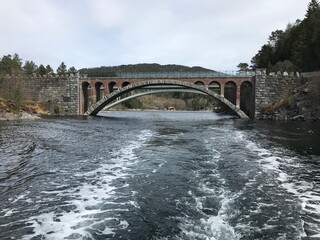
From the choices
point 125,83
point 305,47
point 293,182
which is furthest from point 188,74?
point 293,182

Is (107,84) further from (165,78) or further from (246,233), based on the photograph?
(246,233)

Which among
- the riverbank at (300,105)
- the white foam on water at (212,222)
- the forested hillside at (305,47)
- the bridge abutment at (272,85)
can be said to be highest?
the forested hillside at (305,47)

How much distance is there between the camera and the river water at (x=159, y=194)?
12.1 meters

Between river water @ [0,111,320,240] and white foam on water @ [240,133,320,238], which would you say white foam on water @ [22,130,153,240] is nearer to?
river water @ [0,111,320,240]

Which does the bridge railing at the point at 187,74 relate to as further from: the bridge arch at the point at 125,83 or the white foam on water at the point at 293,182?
the white foam on water at the point at 293,182

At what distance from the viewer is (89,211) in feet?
45.9

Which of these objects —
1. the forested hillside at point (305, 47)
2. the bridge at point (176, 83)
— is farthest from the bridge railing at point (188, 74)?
the forested hillside at point (305, 47)

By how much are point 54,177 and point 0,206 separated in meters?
5.34

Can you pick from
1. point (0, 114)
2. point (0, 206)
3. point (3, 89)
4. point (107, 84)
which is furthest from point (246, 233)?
point (3, 89)

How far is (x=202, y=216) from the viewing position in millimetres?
13367

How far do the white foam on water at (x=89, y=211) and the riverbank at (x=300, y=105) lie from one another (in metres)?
62.0

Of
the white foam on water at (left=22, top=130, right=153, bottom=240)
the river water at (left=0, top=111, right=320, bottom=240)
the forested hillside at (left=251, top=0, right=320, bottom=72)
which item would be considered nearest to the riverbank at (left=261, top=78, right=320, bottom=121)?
the forested hillside at (left=251, top=0, right=320, bottom=72)

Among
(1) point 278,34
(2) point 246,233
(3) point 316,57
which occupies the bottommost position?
(2) point 246,233

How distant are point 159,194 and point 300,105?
6590 centimetres
